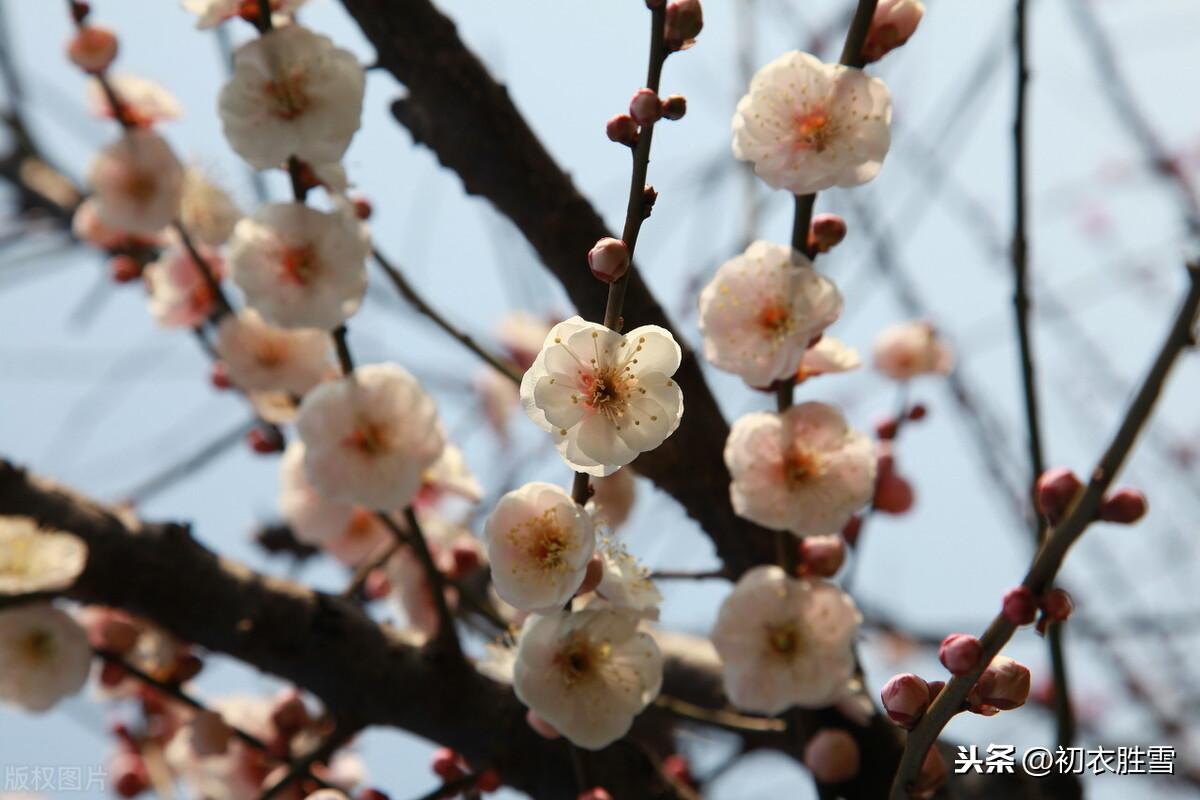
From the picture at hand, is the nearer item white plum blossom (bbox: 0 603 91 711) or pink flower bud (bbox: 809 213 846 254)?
pink flower bud (bbox: 809 213 846 254)

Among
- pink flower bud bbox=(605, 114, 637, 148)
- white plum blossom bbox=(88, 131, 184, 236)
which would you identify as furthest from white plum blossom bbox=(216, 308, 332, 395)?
pink flower bud bbox=(605, 114, 637, 148)

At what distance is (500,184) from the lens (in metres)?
1.11

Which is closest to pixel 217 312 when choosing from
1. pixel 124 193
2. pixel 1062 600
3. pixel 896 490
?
pixel 124 193

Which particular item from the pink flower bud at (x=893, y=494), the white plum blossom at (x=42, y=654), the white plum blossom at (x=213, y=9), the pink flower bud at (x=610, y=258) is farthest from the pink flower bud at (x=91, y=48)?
the pink flower bud at (x=893, y=494)

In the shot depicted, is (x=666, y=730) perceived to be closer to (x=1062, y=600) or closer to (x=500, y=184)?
(x=500, y=184)

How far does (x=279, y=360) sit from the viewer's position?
1.28 meters

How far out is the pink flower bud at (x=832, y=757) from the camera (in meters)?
1.05

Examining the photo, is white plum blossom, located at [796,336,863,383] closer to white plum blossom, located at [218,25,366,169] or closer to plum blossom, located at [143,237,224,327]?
white plum blossom, located at [218,25,366,169]

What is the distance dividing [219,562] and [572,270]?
0.56 meters

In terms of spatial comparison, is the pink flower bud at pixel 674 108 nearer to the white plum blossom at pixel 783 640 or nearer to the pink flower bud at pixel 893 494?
the white plum blossom at pixel 783 640

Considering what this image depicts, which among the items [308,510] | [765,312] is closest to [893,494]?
[765,312]

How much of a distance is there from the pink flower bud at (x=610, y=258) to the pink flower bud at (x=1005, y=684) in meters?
0.35

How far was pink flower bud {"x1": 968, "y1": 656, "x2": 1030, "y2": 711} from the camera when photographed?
68cm

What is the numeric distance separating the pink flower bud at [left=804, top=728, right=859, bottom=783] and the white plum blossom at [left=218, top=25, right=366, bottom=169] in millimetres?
747
